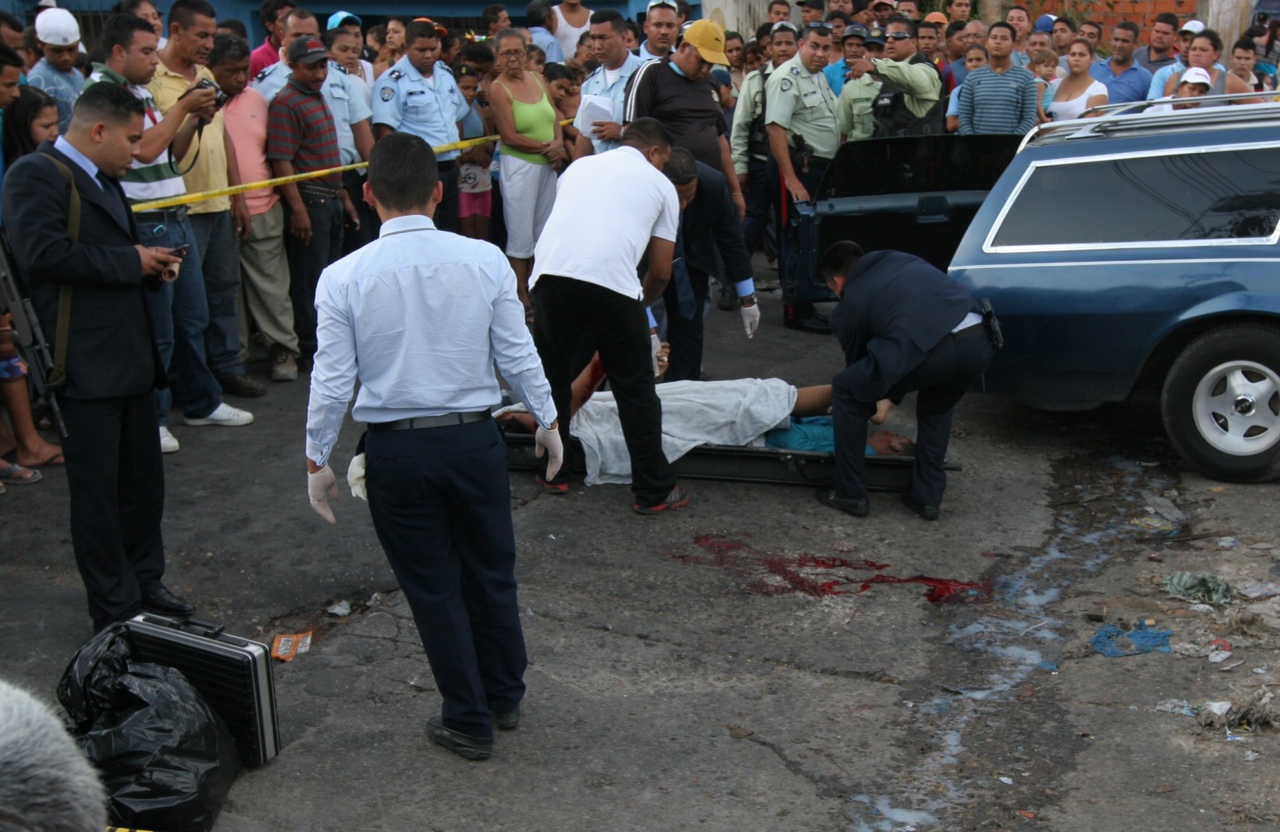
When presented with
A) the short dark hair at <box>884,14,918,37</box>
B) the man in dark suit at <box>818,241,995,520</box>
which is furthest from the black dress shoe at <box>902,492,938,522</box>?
the short dark hair at <box>884,14,918,37</box>

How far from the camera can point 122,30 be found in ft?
21.7

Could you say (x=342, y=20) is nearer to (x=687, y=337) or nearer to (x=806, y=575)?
(x=687, y=337)

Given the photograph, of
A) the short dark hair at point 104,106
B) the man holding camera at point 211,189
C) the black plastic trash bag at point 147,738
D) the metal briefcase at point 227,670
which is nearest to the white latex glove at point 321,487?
the metal briefcase at point 227,670

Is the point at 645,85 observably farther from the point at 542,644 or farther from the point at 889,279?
the point at 542,644

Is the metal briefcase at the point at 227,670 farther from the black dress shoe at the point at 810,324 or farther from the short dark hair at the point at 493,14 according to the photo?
the short dark hair at the point at 493,14

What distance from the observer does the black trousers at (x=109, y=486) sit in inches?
199

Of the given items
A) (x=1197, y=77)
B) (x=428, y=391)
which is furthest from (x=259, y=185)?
(x=1197, y=77)

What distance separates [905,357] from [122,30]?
14.1 ft

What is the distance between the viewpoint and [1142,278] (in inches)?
283

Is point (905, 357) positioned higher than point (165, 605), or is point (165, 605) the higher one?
point (905, 357)

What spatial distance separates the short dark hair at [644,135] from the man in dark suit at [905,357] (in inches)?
48.7

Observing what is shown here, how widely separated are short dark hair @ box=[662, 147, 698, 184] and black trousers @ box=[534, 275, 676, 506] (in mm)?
1227

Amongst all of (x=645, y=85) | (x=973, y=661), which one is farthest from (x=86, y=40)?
(x=973, y=661)

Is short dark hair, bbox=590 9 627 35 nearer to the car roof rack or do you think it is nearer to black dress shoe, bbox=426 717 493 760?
the car roof rack
